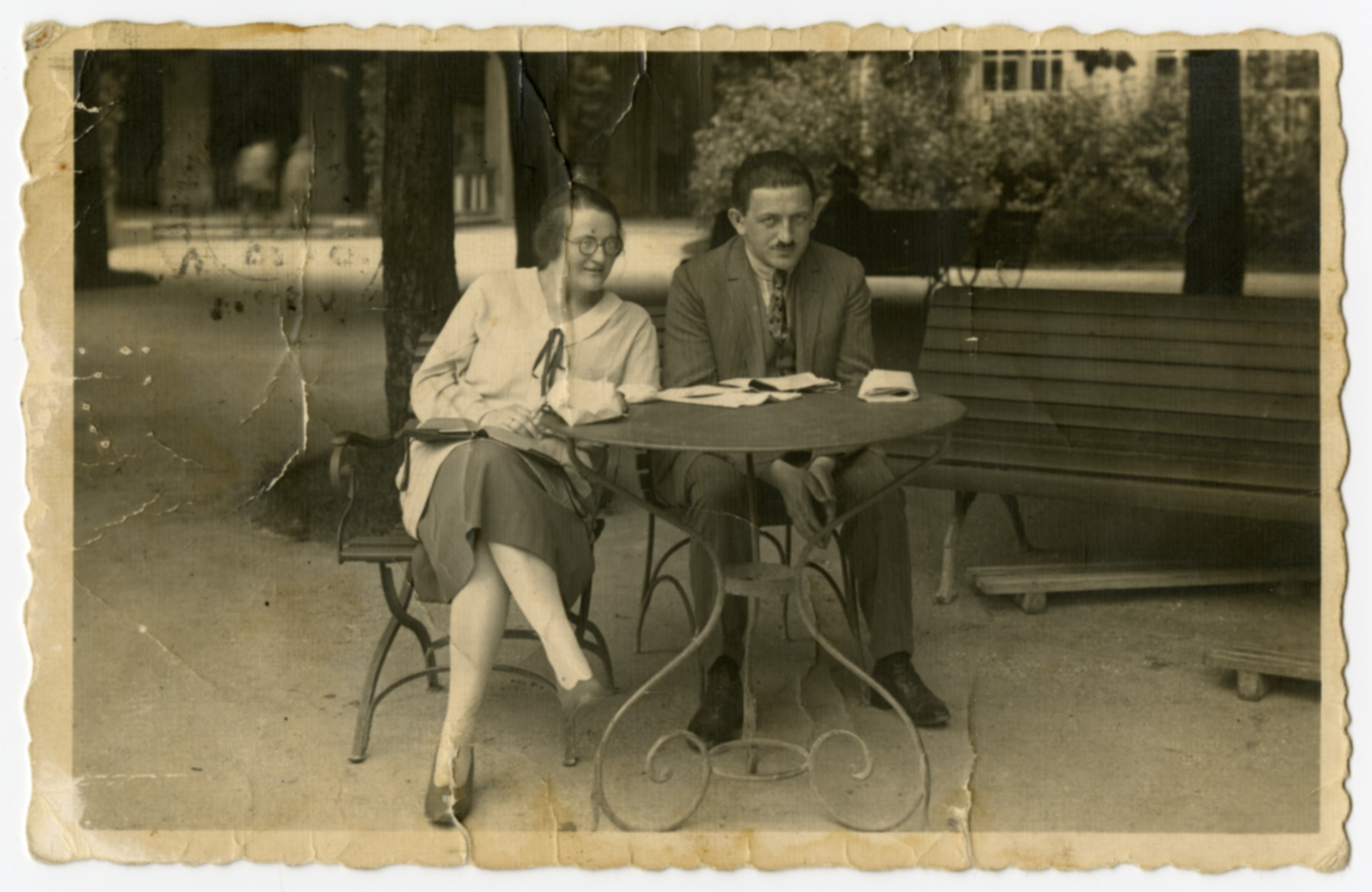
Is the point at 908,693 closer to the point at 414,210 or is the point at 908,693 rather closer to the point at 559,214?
the point at 559,214

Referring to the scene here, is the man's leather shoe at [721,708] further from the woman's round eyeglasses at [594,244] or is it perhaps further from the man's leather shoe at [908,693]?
Result: the woman's round eyeglasses at [594,244]

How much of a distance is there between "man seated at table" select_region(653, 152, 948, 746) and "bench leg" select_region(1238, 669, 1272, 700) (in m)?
0.85

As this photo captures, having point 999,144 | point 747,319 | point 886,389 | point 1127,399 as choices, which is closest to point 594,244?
point 747,319

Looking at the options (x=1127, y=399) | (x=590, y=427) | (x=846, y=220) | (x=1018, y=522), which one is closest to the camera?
(x=590, y=427)

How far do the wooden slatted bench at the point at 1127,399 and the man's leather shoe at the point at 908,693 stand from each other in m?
0.39

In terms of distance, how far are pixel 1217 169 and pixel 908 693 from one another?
1761mm

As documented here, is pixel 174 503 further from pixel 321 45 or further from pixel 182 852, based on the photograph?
pixel 321 45

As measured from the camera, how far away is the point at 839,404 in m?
4.19

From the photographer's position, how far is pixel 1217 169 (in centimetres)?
442

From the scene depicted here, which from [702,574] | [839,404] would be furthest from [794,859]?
[839,404]

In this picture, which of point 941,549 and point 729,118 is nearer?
point 729,118

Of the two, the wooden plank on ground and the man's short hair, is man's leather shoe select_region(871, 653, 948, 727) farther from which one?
the man's short hair

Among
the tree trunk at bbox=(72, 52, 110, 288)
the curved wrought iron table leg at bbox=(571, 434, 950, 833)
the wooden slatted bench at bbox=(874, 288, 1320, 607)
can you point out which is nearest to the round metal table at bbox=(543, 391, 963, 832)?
the curved wrought iron table leg at bbox=(571, 434, 950, 833)

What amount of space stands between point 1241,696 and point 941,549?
39.4 inches
